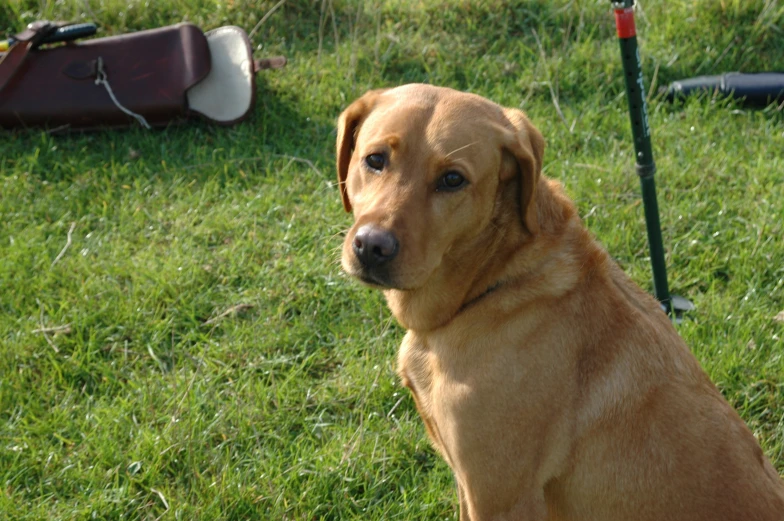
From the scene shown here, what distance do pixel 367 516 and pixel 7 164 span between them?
136 inches

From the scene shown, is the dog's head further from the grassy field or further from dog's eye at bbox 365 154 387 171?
the grassy field

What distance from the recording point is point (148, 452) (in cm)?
367

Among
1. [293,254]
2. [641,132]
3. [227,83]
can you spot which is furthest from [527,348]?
[227,83]

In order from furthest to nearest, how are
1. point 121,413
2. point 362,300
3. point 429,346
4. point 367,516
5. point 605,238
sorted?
point 605,238 < point 362,300 < point 121,413 < point 367,516 < point 429,346

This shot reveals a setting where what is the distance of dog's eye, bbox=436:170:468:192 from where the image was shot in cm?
287

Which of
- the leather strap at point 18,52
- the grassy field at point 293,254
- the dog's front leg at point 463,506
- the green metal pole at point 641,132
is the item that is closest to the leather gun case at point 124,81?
the leather strap at point 18,52

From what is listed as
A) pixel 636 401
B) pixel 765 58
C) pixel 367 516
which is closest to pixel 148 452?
pixel 367 516

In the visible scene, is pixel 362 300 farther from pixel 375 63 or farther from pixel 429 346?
pixel 375 63

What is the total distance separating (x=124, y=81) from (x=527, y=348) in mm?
3833

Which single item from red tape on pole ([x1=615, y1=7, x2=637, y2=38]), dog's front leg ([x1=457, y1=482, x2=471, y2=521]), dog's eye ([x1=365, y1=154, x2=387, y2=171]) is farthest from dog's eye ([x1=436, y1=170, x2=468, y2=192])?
red tape on pole ([x1=615, y1=7, x2=637, y2=38])

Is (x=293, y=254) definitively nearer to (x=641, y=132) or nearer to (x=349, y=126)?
(x=349, y=126)

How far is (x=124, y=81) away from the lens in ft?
18.6

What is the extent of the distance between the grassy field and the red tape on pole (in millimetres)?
1347

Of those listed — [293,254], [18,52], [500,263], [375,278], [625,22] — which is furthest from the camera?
[18,52]
